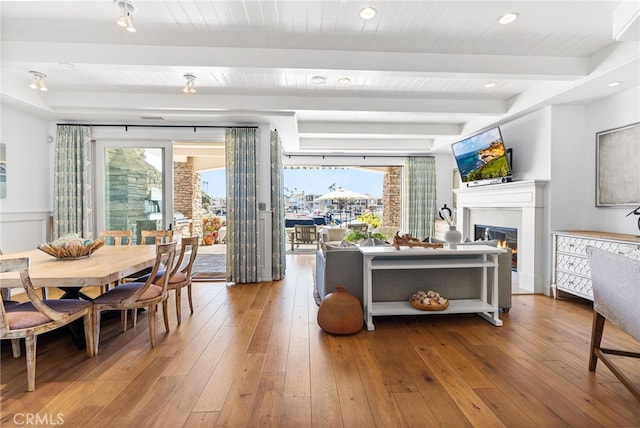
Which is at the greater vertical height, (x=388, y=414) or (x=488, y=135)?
(x=488, y=135)

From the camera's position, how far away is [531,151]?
432 centimetres

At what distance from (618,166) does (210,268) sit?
20.1ft

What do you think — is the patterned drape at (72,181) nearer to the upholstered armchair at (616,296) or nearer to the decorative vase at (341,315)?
the decorative vase at (341,315)

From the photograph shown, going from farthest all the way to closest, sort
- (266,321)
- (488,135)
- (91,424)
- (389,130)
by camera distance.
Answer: (389,130), (488,135), (266,321), (91,424)

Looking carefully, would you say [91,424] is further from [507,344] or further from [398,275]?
[507,344]

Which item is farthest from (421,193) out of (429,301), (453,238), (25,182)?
(25,182)

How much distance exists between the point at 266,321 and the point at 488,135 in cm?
419

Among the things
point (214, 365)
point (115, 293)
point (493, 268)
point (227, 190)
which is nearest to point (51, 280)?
point (115, 293)

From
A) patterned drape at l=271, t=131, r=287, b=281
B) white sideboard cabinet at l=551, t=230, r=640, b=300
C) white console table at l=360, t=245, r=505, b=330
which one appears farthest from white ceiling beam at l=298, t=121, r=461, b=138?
white console table at l=360, t=245, r=505, b=330

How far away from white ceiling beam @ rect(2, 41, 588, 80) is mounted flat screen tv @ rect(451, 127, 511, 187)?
1524 millimetres

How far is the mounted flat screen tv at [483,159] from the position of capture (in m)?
4.55

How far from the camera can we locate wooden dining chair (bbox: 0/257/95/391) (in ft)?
6.10

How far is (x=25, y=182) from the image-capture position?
168 inches

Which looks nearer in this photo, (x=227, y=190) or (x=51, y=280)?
(x=51, y=280)
